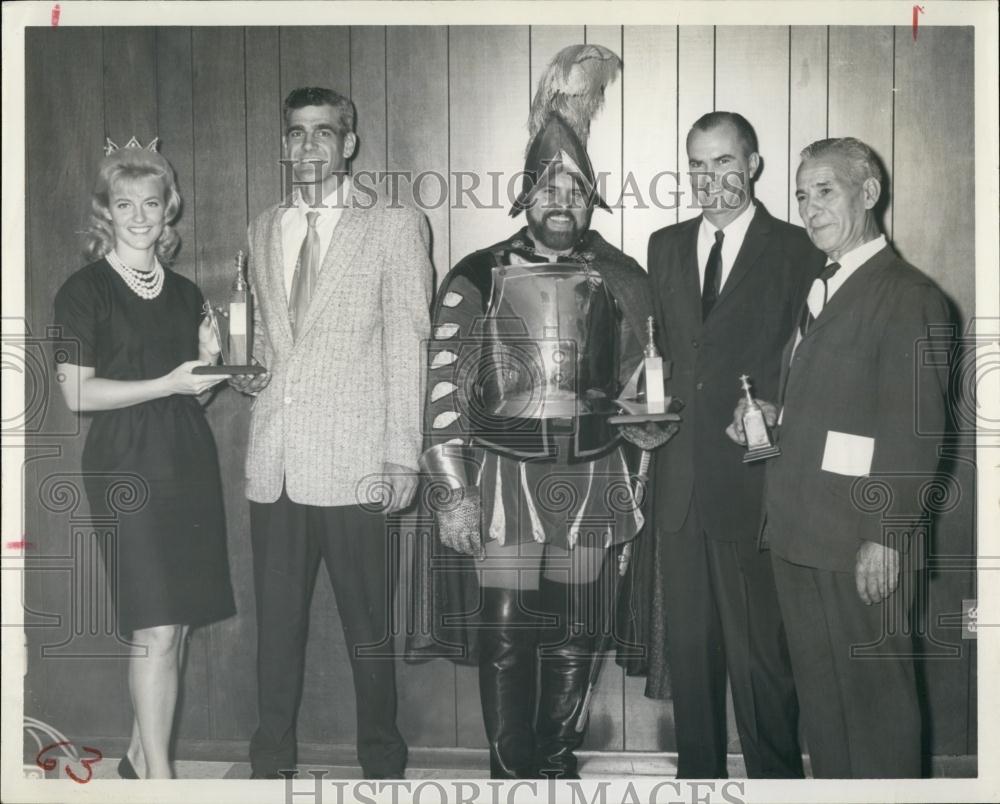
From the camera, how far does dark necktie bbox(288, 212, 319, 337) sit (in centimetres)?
280

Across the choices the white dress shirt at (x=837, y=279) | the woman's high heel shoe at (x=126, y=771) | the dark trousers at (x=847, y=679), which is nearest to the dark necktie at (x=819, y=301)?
the white dress shirt at (x=837, y=279)

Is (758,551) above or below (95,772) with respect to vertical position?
above

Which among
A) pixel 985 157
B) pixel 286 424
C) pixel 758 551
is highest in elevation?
→ pixel 985 157

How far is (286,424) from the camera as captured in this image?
9.16 ft

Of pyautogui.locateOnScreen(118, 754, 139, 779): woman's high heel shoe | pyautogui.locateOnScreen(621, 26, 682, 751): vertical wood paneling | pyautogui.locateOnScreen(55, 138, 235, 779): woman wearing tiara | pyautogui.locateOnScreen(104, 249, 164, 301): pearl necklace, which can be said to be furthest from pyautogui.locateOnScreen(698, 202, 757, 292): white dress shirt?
pyautogui.locateOnScreen(118, 754, 139, 779): woman's high heel shoe

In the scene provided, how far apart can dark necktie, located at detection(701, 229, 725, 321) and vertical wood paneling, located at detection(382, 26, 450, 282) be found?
82cm

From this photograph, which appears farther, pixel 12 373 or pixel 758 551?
pixel 12 373

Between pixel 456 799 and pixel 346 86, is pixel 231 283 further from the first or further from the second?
pixel 456 799

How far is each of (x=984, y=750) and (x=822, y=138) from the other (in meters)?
1.90

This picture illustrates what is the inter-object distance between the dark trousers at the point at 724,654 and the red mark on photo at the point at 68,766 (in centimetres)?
177

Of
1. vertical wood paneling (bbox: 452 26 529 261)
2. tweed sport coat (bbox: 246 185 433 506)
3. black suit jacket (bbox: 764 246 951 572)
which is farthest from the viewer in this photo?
vertical wood paneling (bbox: 452 26 529 261)

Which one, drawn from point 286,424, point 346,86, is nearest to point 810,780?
point 286,424

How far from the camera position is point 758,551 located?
276 cm

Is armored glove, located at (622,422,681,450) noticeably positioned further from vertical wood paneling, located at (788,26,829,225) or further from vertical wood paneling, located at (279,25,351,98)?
vertical wood paneling, located at (279,25,351,98)
